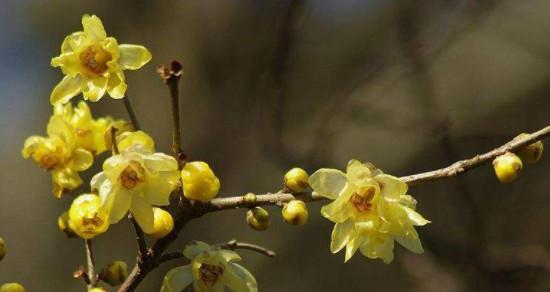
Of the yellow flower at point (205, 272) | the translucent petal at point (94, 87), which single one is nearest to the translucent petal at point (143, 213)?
the yellow flower at point (205, 272)

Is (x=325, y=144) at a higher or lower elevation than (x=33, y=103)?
higher

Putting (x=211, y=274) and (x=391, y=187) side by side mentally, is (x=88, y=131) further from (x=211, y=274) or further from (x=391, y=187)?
(x=391, y=187)

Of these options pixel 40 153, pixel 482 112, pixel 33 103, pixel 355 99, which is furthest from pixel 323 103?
pixel 40 153

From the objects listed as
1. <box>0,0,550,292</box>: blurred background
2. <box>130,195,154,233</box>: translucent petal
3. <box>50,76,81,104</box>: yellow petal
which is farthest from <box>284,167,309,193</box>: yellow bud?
<box>0,0,550,292</box>: blurred background

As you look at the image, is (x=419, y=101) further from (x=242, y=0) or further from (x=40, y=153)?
(x=40, y=153)

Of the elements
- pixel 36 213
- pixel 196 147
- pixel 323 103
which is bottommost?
pixel 36 213
